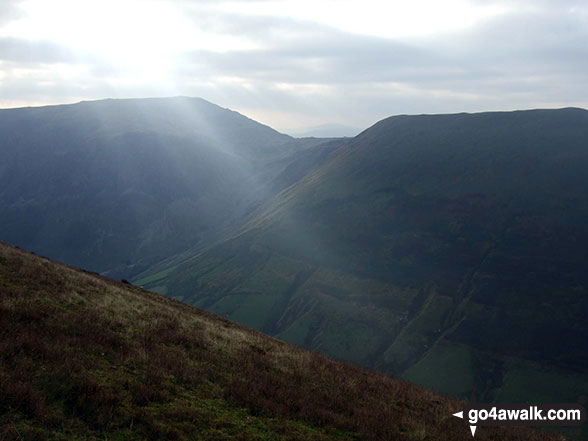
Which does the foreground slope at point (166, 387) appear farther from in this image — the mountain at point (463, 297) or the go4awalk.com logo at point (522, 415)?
the mountain at point (463, 297)

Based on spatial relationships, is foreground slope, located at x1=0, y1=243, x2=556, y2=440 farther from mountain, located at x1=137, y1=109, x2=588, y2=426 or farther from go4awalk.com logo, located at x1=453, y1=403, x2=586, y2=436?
mountain, located at x1=137, y1=109, x2=588, y2=426

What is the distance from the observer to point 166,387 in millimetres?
13266

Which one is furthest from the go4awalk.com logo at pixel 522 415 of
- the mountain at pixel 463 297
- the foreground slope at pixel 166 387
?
the mountain at pixel 463 297

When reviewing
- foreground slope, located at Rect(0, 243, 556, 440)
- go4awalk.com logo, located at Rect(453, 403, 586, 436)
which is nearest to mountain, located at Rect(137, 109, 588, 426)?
go4awalk.com logo, located at Rect(453, 403, 586, 436)

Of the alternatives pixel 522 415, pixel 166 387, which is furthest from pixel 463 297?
pixel 166 387

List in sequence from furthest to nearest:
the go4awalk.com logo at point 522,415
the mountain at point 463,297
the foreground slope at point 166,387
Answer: the mountain at point 463,297 < the go4awalk.com logo at point 522,415 < the foreground slope at point 166,387

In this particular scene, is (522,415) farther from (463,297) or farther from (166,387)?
(463,297)

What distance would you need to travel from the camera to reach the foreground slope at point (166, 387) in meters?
10.8

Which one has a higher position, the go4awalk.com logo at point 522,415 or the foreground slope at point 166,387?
the foreground slope at point 166,387

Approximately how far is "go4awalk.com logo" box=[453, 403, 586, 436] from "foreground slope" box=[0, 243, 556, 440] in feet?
1.76

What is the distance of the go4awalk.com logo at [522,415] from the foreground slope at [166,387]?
54cm

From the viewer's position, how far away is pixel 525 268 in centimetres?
16300

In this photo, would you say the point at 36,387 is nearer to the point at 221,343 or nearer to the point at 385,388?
the point at 221,343

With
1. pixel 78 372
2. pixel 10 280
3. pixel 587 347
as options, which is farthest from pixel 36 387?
pixel 587 347
